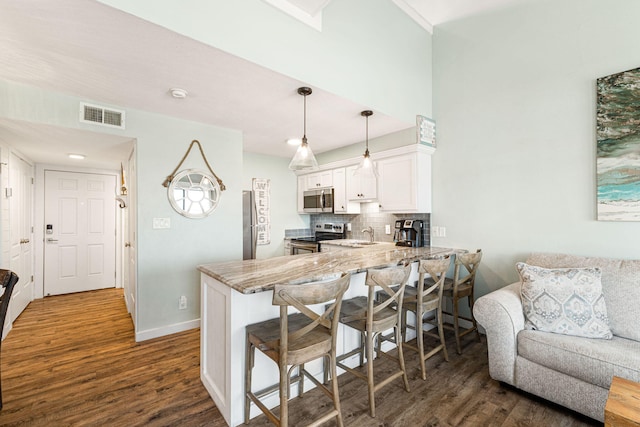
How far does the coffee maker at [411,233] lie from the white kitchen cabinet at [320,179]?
146cm

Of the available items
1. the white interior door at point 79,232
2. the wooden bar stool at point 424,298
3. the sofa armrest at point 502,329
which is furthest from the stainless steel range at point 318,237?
the white interior door at point 79,232

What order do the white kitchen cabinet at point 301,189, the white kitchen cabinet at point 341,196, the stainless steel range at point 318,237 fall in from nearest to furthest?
the white kitchen cabinet at point 341,196
the stainless steel range at point 318,237
the white kitchen cabinet at point 301,189

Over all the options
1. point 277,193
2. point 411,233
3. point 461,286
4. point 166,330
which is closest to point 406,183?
point 411,233

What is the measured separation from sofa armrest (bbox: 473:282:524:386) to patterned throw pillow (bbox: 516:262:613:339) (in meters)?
0.12

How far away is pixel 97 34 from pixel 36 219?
14.4 ft

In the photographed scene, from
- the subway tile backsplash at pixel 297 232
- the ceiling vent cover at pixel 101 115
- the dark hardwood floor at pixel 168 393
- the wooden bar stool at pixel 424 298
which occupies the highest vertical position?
the ceiling vent cover at pixel 101 115

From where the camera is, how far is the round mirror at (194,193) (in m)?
3.20

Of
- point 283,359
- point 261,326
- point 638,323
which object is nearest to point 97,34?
point 261,326

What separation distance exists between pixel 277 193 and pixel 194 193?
201 centimetres

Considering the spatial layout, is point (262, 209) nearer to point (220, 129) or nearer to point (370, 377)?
point (220, 129)

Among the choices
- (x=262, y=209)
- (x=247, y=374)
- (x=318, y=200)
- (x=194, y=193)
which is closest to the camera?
(x=247, y=374)

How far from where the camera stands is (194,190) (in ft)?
10.9

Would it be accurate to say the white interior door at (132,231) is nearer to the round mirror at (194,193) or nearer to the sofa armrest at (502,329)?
the round mirror at (194,193)

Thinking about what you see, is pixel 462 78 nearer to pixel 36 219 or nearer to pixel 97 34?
pixel 97 34
